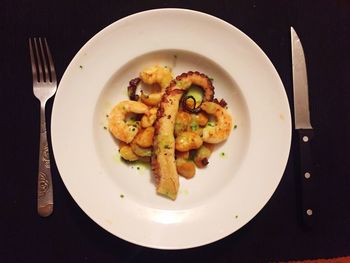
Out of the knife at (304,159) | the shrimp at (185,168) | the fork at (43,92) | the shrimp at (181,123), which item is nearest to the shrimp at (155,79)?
the shrimp at (181,123)

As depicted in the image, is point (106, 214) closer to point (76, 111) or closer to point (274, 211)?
point (76, 111)

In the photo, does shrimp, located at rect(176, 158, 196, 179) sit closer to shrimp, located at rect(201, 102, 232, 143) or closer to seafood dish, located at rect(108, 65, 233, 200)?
seafood dish, located at rect(108, 65, 233, 200)

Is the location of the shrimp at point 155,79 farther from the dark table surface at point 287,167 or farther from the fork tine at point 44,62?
the fork tine at point 44,62

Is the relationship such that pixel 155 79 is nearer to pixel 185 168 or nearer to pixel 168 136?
pixel 168 136

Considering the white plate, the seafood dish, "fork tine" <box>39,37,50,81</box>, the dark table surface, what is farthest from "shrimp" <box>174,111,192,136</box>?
"fork tine" <box>39,37,50,81</box>

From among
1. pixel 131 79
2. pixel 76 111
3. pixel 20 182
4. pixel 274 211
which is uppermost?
pixel 131 79

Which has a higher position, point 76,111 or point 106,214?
point 76,111

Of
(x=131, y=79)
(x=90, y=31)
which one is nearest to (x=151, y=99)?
(x=131, y=79)
